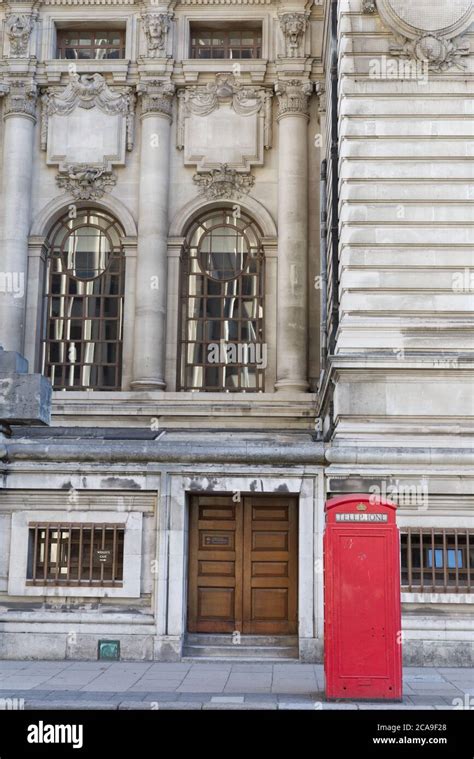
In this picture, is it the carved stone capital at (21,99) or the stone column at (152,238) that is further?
the carved stone capital at (21,99)

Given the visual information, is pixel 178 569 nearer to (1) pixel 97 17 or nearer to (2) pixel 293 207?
(2) pixel 293 207

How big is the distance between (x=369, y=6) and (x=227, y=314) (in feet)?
30.4

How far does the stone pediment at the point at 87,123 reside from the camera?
26.7m

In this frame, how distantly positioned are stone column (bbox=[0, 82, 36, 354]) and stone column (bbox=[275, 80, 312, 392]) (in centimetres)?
691

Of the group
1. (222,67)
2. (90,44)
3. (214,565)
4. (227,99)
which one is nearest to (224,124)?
(227,99)

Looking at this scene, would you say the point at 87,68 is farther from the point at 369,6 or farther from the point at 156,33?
the point at 369,6

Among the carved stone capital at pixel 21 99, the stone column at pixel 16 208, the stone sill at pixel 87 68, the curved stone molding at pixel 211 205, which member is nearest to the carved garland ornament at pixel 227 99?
the curved stone molding at pixel 211 205

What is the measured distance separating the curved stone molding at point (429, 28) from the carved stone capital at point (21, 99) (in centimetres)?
1125

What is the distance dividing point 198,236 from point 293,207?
9.18 ft

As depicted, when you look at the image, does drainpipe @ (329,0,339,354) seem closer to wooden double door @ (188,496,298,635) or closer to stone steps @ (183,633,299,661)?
wooden double door @ (188,496,298,635)

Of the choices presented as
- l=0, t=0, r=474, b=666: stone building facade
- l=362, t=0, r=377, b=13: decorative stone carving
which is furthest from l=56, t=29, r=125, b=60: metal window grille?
l=362, t=0, r=377, b=13: decorative stone carving

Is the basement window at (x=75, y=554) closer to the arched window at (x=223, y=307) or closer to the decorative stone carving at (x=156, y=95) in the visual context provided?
the arched window at (x=223, y=307)

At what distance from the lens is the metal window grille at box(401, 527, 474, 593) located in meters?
16.2

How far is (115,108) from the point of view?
88.2 feet
